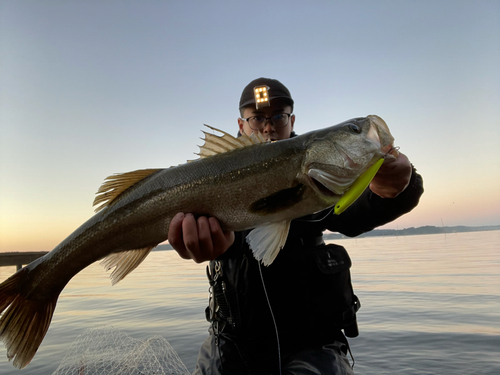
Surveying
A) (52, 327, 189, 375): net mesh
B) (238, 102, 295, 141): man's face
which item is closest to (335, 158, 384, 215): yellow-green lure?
(238, 102, 295, 141): man's face

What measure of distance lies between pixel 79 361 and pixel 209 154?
4.90 metres

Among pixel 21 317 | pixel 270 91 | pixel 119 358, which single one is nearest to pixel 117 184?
pixel 21 317

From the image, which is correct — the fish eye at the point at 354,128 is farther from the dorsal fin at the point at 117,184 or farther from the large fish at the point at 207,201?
the dorsal fin at the point at 117,184

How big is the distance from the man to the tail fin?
129 centimetres

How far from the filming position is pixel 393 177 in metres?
2.70

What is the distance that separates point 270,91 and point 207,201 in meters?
2.43

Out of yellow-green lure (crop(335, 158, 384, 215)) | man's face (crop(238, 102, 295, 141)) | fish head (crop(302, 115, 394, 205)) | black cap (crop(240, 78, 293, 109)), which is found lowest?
yellow-green lure (crop(335, 158, 384, 215))

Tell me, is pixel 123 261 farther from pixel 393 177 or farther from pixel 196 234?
pixel 393 177

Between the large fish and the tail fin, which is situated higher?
the large fish

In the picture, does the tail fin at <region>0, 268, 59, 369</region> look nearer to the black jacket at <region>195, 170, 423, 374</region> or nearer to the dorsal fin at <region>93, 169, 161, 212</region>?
the dorsal fin at <region>93, 169, 161, 212</region>

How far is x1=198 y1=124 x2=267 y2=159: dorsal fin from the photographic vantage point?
9.08 feet

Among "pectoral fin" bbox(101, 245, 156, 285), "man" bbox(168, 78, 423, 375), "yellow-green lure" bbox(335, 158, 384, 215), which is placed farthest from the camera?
"man" bbox(168, 78, 423, 375)

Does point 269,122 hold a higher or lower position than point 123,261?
higher

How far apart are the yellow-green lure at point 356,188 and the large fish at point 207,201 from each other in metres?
0.07
